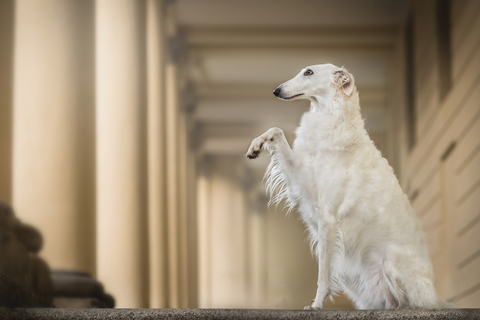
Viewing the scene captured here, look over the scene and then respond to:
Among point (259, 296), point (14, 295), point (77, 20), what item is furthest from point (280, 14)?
point (14, 295)

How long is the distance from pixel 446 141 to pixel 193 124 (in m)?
1.43

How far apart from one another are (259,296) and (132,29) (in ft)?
5.81

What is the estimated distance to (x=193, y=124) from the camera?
2811 millimetres

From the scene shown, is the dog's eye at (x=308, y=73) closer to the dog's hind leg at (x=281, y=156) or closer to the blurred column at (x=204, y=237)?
the dog's hind leg at (x=281, y=156)

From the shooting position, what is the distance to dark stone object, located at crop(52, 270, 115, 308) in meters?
2.29

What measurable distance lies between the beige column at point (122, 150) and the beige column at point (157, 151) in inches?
1.6

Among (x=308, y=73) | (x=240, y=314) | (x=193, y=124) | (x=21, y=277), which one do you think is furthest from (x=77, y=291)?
(x=308, y=73)

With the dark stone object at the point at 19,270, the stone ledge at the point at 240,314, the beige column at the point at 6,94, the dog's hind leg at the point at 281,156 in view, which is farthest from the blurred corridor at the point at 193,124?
the stone ledge at the point at 240,314

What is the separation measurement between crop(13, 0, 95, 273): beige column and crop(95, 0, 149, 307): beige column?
0.07 m

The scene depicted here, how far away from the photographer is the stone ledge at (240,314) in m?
1.38

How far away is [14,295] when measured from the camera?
68.9 inches

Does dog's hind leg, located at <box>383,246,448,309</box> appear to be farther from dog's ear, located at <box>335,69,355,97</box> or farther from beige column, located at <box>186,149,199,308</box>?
beige column, located at <box>186,149,199,308</box>

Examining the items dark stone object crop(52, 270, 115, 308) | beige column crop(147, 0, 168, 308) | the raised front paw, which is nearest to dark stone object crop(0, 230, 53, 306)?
dark stone object crop(52, 270, 115, 308)

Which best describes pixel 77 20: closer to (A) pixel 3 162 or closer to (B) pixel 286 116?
(A) pixel 3 162
